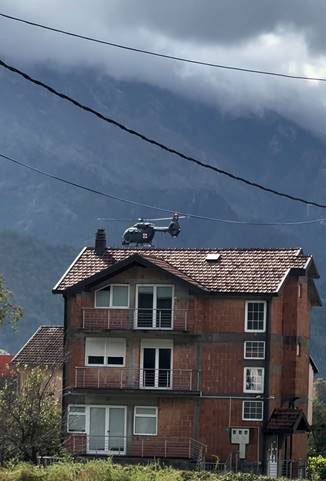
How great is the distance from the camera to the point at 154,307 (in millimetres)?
79125

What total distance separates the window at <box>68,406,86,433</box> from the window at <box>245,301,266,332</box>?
30.9ft

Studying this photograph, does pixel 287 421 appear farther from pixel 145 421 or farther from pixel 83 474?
pixel 83 474

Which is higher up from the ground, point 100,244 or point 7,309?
point 100,244

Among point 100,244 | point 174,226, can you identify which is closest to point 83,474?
point 100,244

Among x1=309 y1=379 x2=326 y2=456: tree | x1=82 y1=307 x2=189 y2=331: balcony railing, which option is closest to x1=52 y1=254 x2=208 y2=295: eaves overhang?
x1=82 y1=307 x2=189 y2=331: balcony railing

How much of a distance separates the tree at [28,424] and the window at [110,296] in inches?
681

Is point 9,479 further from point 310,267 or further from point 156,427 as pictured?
point 310,267

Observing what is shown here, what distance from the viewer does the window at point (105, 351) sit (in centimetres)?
7919

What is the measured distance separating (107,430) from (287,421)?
9.19 m

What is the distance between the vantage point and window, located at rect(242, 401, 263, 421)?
78000 millimetres

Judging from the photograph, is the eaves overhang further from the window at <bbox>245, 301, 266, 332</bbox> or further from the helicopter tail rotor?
the helicopter tail rotor

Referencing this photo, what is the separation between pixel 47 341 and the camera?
103812 mm

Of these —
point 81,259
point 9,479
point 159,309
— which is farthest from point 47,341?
point 9,479

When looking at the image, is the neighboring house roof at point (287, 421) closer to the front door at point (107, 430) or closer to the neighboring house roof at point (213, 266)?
the neighboring house roof at point (213, 266)
